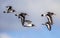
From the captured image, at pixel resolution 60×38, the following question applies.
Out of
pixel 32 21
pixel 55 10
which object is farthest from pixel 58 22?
pixel 32 21

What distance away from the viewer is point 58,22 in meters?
3.41

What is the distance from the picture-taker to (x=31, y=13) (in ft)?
11.4

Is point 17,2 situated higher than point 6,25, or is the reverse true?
point 17,2

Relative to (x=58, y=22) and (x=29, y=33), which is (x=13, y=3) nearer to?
(x=29, y=33)

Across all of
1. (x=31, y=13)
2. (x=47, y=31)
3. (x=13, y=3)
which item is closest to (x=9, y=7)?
(x=13, y=3)

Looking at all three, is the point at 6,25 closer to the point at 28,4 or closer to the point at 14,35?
the point at 14,35

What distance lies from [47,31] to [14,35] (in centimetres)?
52

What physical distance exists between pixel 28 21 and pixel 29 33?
0.19 metres

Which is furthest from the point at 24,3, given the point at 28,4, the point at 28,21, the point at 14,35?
the point at 14,35

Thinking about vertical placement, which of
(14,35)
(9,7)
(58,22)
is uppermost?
(9,7)

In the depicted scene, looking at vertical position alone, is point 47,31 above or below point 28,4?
below

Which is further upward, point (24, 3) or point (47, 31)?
point (24, 3)

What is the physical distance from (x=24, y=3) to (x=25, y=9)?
0.32 feet

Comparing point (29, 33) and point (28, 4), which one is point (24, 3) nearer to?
point (28, 4)
